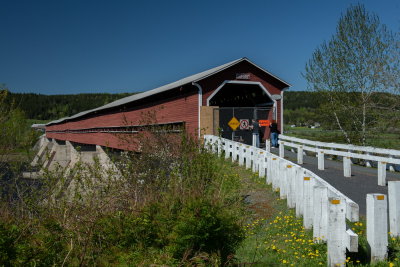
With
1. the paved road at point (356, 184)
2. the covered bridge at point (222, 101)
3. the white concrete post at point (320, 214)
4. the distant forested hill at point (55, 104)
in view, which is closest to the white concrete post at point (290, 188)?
the paved road at point (356, 184)

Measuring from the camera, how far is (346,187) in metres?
7.90

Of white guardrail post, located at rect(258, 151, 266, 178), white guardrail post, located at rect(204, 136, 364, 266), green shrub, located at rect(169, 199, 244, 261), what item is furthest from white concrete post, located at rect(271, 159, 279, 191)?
green shrub, located at rect(169, 199, 244, 261)

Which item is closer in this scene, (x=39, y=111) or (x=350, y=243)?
(x=350, y=243)

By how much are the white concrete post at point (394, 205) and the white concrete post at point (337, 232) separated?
1009 mm

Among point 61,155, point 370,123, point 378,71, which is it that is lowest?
point 61,155

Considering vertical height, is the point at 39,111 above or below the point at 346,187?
above

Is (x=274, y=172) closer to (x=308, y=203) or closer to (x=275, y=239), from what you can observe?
(x=308, y=203)

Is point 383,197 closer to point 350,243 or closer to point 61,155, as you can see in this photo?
point 350,243

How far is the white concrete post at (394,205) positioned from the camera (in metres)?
4.24

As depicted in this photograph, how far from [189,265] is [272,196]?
3.81 meters

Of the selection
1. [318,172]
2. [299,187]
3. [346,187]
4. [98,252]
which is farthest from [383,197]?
[318,172]

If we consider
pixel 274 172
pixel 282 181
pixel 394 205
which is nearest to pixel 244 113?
pixel 274 172

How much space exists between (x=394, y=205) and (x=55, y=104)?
436 ft

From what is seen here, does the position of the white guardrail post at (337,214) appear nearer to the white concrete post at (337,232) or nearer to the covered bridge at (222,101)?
the white concrete post at (337,232)
